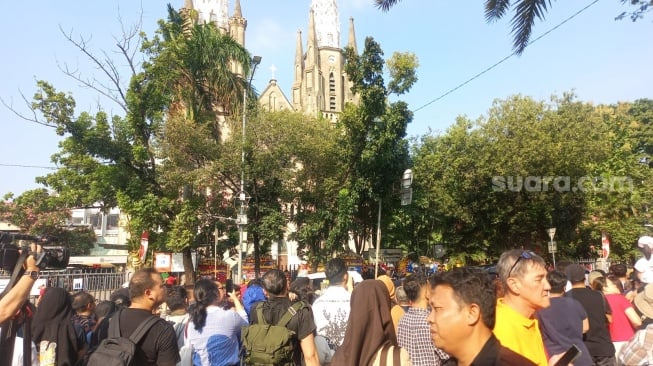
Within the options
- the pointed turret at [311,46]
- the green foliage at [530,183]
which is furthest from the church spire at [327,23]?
the green foliage at [530,183]

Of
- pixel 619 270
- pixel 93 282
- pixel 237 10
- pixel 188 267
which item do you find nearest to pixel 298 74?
pixel 237 10

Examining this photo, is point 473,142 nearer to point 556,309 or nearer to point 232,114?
point 232,114

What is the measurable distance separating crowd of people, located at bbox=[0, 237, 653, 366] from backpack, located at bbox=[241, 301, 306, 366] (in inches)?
0.6

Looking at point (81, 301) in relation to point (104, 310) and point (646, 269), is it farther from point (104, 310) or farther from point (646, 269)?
point (646, 269)

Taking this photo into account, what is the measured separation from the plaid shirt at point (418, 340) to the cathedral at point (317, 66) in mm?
49055

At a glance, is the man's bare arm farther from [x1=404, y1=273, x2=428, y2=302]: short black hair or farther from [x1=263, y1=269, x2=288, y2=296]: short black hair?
[x1=404, y1=273, x2=428, y2=302]: short black hair

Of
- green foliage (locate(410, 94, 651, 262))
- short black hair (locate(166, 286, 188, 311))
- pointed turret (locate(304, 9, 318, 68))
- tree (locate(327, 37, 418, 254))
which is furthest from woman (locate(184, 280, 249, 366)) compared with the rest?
pointed turret (locate(304, 9, 318, 68))

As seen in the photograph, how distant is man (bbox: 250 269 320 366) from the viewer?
4.27m

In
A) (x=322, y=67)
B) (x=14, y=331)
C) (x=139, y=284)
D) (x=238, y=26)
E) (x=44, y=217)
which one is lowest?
(x=14, y=331)

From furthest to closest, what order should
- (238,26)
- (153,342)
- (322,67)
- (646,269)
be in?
(322,67) → (238,26) → (646,269) → (153,342)

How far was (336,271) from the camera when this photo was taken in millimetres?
4969

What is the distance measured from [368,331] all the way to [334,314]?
1.67 meters

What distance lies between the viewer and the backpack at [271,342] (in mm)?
4223

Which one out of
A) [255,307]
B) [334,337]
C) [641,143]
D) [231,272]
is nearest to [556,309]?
[334,337]
